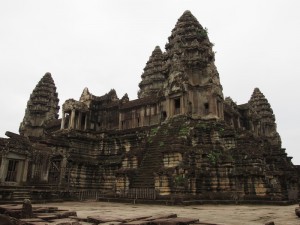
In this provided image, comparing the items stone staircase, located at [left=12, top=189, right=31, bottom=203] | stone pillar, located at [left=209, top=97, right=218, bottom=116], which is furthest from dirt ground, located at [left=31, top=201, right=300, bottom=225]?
stone pillar, located at [left=209, top=97, right=218, bottom=116]

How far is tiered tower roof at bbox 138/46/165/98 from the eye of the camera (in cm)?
4912

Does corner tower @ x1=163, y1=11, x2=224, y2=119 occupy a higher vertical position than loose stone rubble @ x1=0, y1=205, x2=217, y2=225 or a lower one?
higher

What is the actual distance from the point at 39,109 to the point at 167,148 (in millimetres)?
32569

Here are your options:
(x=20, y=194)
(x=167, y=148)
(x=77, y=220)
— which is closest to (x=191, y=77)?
(x=167, y=148)

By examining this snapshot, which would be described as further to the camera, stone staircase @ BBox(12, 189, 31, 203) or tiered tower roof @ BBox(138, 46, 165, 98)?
tiered tower roof @ BBox(138, 46, 165, 98)

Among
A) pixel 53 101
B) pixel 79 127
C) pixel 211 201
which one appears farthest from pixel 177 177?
pixel 53 101

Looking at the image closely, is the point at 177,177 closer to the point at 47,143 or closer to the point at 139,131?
the point at 139,131

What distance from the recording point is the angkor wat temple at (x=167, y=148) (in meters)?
21.0

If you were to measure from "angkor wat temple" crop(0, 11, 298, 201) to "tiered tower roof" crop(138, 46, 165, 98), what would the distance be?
11.5 meters

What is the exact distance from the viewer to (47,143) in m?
26.8

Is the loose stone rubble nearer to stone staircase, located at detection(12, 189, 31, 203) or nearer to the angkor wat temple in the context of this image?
stone staircase, located at detection(12, 189, 31, 203)

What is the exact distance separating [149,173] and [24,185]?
9903mm

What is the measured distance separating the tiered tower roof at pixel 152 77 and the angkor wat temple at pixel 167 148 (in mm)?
11543

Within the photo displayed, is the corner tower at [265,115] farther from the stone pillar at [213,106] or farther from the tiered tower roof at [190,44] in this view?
the stone pillar at [213,106]
